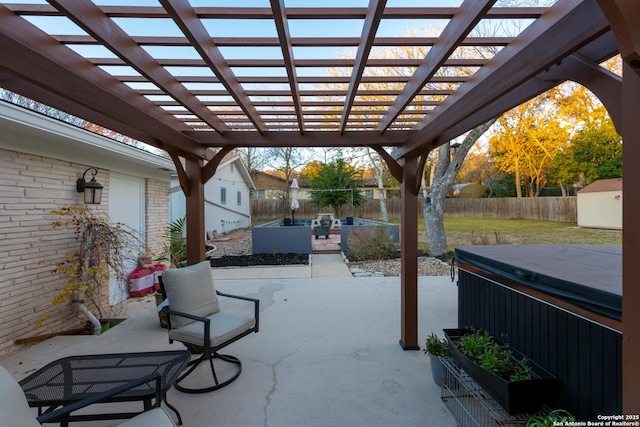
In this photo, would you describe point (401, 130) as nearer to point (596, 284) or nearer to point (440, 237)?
point (596, 284)

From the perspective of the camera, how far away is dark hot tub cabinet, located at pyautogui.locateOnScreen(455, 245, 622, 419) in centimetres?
183

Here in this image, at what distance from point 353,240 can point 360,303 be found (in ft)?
13.4

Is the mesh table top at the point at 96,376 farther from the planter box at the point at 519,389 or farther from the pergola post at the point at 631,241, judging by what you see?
the pergola post at the point at 631,241

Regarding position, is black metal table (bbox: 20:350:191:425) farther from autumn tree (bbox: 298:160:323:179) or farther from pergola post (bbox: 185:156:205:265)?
autumn tree (bbox: 298:160:323:179)

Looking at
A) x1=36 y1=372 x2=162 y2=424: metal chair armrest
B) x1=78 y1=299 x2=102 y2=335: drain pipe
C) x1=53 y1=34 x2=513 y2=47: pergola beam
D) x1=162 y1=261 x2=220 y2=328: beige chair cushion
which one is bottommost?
x1=78 y1=299 x2=102 y2=335: drain pipe

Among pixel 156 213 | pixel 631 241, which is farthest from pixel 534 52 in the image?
pixel 156 213

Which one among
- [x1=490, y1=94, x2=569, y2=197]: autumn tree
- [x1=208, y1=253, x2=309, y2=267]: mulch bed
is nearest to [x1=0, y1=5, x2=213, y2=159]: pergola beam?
[x1=208, y1=253, x2=309, y2=267]: mulch bed

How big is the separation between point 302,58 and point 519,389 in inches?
107

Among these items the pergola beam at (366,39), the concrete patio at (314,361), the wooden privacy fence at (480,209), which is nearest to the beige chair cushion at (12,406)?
the concrete patio at (314,361)

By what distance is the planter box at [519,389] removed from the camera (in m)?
2.01

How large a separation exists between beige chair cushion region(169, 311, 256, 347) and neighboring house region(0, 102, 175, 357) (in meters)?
2.28

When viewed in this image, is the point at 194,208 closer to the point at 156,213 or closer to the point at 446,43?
the point at 446,43

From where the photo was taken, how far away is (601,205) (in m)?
16.0

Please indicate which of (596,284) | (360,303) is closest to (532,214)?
(360,303)
